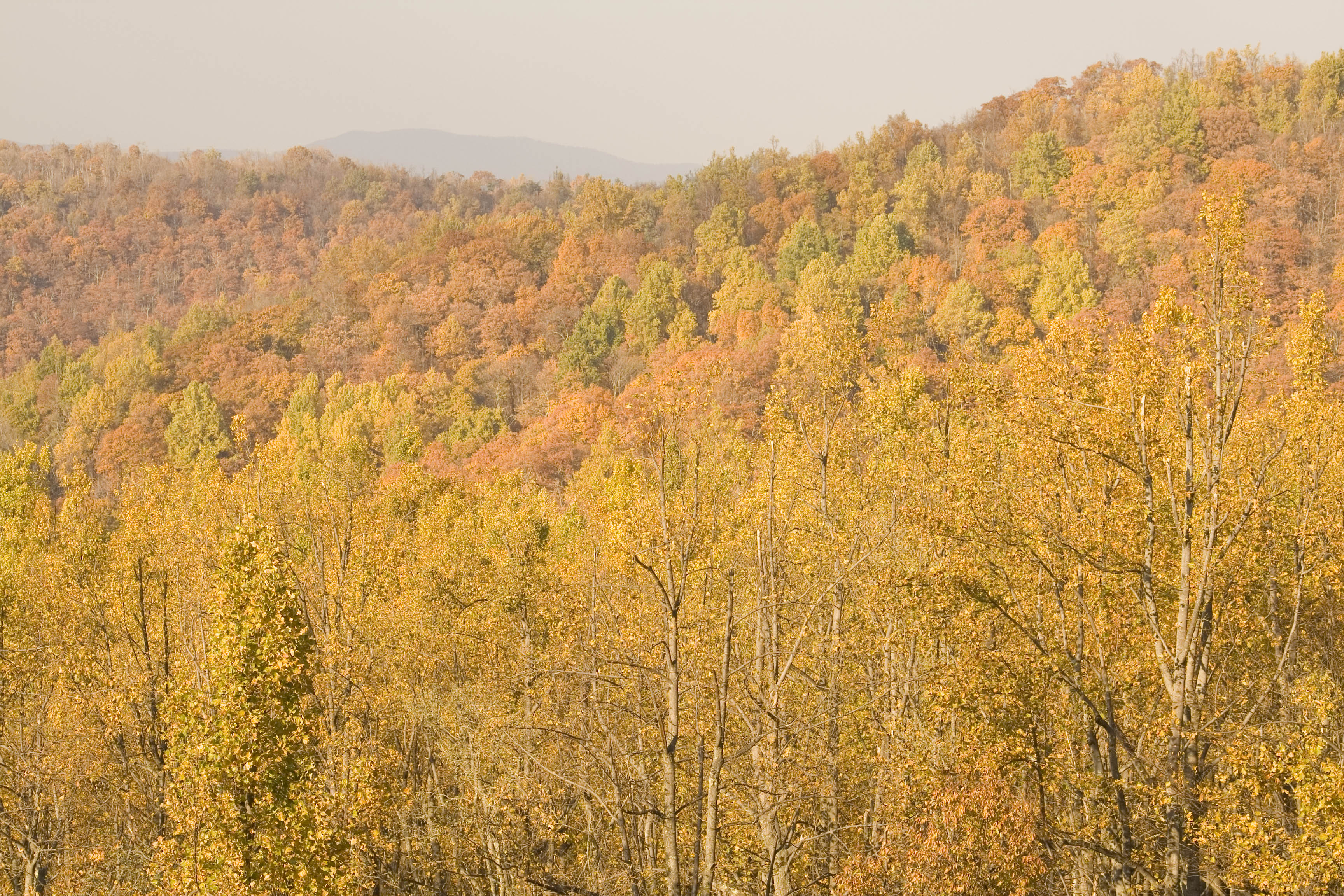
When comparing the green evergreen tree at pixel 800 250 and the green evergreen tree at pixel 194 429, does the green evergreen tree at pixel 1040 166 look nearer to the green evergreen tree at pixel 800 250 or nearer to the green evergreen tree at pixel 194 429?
the green evergreen tree at pixel 800 250

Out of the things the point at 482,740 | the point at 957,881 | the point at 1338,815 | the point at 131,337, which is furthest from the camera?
the point at 131,337

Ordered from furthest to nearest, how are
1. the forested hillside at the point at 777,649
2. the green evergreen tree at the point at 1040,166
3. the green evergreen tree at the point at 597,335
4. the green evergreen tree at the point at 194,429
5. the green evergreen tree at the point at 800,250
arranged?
the green evergreen tree at the point at 800,250 → the green evergreen tree at the point at 1040,166 → the green evergreen tree at the point at 597,335 → the green evergreen tree at the point at 194,429 → the forested hillside at the point at 777,649

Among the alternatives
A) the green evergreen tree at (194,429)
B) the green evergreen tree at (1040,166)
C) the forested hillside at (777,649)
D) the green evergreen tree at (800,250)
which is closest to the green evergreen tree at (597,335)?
the green evergreen tree at (800,250)

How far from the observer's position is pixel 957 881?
10766 mm

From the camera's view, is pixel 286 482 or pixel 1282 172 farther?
pixel 1282 172

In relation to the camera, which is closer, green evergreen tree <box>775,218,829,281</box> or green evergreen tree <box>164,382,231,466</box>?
green evergreen tree <box>164,382,231,466</box>

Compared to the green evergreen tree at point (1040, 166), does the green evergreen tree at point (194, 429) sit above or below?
below

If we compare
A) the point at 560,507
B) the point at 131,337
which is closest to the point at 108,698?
the point at 560,507

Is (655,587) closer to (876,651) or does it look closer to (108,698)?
(876,651)

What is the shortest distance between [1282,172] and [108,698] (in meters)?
74.6

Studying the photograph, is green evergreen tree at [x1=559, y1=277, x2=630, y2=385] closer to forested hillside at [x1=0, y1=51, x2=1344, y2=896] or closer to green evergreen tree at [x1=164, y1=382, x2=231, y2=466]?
green evergreen tree at [x1=164, y1=382, x2=231, y2=466]

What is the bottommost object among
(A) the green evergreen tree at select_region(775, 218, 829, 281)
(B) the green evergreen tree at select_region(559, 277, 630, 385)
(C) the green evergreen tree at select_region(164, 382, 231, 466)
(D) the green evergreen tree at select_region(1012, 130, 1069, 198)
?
→ (C) the green evergreen tree at select_region(164, 382, 231, 466)

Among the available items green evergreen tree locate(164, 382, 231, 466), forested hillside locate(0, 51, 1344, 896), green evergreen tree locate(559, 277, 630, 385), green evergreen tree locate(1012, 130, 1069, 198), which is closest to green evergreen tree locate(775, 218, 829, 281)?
green evergreen tree locate(559, 277, 630, 385)

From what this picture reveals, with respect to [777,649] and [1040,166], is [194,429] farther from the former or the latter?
[777,649]
